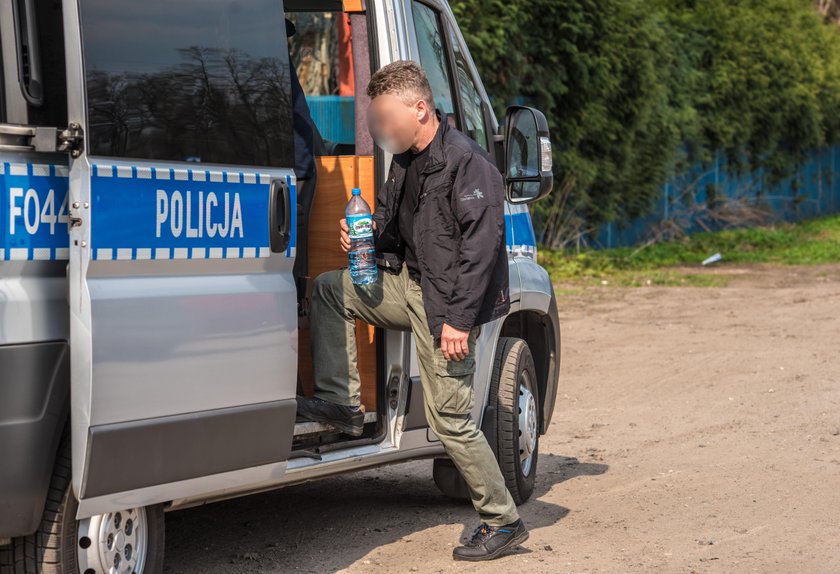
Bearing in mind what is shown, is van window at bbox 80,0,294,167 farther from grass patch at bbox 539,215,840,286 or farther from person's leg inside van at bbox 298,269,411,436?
grass patch at bbox 539,215,840,286

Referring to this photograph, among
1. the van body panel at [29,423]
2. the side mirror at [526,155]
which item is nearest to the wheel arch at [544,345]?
the side mirror at [526,155]

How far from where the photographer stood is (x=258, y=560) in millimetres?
5273

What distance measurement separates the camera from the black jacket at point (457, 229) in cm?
491

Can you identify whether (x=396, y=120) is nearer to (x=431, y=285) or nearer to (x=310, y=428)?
(x=431, y=285)

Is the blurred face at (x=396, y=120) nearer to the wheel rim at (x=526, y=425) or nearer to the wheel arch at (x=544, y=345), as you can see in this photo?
the wheel rim at (x=526, y=425)

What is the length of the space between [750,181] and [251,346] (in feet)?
74.3

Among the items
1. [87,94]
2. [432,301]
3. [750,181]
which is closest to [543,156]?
[432,301]

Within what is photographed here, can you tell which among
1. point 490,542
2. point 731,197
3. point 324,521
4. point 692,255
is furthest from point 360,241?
point 731,197

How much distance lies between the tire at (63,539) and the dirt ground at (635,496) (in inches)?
39.6

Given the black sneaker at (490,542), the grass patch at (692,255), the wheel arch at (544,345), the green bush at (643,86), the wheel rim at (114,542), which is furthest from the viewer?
the grass patch at (692,255)

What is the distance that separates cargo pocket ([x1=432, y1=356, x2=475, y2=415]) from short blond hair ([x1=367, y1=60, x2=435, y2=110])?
1013 millimetres

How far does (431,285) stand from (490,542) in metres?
1.06

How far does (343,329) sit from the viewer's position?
522 cm

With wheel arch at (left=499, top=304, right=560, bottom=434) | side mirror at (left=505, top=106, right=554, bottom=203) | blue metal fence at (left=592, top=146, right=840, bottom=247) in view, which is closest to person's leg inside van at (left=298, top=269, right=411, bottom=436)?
side mirror at (left=505, top=106, right=554, bottom=203)
